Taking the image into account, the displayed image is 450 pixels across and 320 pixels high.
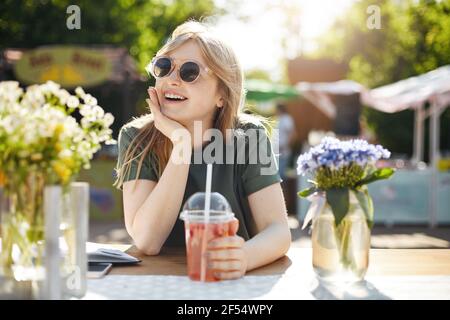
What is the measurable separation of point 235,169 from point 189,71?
46cm

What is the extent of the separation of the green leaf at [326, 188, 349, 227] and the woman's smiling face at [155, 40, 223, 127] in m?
0.69

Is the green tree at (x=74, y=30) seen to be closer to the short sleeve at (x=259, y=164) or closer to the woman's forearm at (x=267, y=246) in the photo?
the short sleeve at (x=259, y=164)

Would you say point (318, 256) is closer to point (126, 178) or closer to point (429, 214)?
point (126, 178)

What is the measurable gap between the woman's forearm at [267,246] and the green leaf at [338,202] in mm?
304

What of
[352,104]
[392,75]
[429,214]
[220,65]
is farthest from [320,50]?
[220,65]

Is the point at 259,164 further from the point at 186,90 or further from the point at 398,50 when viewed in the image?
the point at 398,50

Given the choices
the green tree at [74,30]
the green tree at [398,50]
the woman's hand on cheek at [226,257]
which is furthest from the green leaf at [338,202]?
the green tree at [398,50]

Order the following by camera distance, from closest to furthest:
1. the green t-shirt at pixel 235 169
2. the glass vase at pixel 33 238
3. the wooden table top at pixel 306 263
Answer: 1. the glass vase at pixel 33 238
2. the wooden table top at pixel 306 263
3. the green t-shirt at pixel 235 169

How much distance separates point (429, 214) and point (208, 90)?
7.72 metres

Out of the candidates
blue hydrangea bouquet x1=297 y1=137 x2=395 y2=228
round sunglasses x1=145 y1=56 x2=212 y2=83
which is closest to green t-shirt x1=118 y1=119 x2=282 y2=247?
round sunglasses x1=145 y1=56 x2=212 y2=83

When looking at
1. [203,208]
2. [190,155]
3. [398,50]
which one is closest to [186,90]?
[190,155]

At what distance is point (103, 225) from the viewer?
8883mm

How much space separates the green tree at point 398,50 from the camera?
15.8 metres

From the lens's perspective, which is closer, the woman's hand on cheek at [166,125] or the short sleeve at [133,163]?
the woman's hand on cheek at [166,125]
